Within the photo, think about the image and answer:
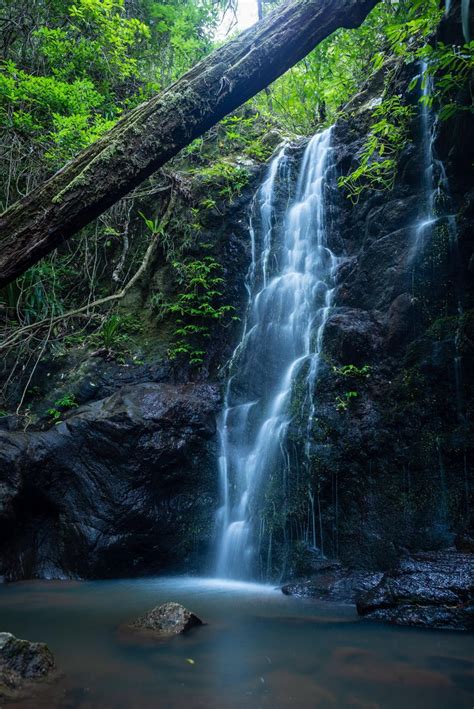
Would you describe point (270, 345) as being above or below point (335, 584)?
above

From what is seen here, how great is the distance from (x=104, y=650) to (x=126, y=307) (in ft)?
23.0

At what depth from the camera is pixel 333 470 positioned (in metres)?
6.07

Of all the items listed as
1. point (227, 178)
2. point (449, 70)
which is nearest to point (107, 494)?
point (449, 70)

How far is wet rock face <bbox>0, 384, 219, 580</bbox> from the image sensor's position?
21.0 ft

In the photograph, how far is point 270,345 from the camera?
7.90m

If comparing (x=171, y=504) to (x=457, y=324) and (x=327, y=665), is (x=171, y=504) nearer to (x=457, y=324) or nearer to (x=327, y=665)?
(x=327, y=665)

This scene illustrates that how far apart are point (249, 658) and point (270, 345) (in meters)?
5.12

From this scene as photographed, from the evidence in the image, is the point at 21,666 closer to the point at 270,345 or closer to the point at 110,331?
the point at 270,345

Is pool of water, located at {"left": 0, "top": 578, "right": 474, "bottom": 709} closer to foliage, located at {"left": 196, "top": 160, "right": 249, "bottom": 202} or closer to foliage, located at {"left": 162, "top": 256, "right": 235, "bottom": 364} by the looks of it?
foliage, located at {"left": 162, "top": 256, "right": 235, "bottom": 364}

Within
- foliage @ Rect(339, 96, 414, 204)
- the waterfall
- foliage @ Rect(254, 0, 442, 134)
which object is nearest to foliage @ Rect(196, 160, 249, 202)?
the waterfall

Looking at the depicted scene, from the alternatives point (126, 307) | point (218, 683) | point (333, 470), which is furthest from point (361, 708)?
point (126, 307)

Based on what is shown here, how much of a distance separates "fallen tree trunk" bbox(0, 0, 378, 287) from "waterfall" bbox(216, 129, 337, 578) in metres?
4.74

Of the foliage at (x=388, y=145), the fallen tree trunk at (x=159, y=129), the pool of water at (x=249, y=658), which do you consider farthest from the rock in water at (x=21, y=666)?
the foliage at (x=388, y=145)

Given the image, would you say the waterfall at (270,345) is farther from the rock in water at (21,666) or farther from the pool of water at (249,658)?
the rock in water at (21,666)
